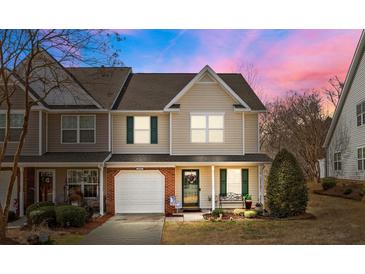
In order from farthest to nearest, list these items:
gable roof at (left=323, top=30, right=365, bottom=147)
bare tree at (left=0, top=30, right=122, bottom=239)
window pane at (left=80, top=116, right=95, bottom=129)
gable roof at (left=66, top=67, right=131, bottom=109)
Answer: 1. gable roof at (left=66, top=67, right=131, bottom=109)
2. window pane at (left=80, top=116, right=95, bottom=129)
3. gable roof at (left=323, top=30, right=365, bottom=147)
4. bare tree at (left=0, top=30, right=122, bottom=239)

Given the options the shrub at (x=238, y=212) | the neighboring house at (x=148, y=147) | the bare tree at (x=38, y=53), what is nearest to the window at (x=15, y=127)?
the neighboring house at (x=148, y=147)

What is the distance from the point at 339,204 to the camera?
1777 cm

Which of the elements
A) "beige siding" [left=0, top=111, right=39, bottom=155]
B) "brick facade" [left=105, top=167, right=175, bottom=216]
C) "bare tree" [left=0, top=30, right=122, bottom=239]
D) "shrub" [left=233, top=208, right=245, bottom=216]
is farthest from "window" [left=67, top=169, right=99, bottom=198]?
"shrub" [left=233, top=208, right=245, bottom=216]

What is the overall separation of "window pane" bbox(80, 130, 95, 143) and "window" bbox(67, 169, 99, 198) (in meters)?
1.33

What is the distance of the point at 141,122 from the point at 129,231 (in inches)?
236

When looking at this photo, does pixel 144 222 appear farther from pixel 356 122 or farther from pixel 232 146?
pixel 356 122

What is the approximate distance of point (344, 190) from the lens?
19.1 metres

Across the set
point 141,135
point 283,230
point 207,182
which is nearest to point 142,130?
point 141,135

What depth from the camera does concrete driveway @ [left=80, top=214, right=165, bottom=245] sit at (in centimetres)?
1392

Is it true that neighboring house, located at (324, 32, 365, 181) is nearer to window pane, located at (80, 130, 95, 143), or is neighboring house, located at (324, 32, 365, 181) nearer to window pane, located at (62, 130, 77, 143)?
window pane, located at (80, 130, 95, 143)

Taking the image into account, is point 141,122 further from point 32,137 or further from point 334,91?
point 334,91

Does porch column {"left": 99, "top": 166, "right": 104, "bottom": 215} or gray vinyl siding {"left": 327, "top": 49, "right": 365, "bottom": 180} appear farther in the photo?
gray vinyl siding {"left": 327, "top": 49, "right": 365, "bottom": 180}
